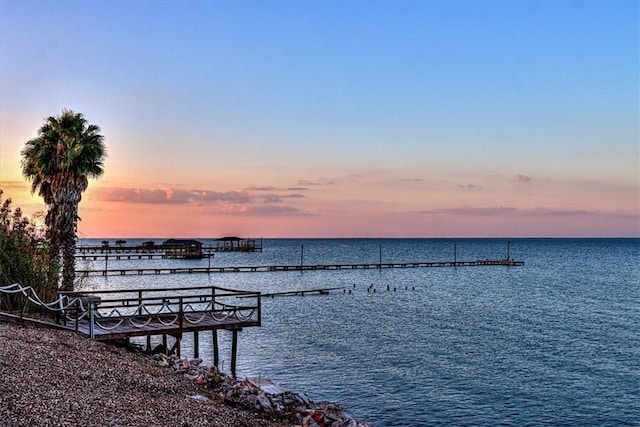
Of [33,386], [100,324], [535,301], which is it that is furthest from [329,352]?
[535,301]

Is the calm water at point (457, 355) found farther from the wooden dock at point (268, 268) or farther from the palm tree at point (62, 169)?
the wooden dock at point (268, 268)

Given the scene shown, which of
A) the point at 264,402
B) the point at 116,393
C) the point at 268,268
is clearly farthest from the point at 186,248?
the point at 116,393

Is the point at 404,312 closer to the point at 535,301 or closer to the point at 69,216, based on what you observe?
the point at 535,301

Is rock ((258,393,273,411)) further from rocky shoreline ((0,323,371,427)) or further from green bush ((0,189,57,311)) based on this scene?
green bush ((0,189,57,311))

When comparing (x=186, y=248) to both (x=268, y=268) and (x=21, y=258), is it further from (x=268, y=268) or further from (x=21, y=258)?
(x=21, y=258)

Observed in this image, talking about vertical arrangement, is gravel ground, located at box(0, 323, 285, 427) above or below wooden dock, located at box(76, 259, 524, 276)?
above

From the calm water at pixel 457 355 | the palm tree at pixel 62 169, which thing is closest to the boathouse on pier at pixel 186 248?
the calm water at pixel 457 355

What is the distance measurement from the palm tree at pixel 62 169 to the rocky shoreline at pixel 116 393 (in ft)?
38.8

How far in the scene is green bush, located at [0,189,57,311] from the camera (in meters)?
20.6

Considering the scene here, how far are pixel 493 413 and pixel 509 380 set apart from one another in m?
5.15

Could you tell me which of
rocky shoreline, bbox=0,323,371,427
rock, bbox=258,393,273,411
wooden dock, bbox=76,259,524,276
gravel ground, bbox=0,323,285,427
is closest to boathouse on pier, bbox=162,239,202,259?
wooden dock, bbox=76,259,524,276

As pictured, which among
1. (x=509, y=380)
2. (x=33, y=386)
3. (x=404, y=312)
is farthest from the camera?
(x=404, y=312)

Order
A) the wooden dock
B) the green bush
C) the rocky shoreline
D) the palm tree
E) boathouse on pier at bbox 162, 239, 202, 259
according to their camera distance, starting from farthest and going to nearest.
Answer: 1. boathouse on pier at bbox 162, 239, 202, 259
2. the wooden dock
3. the palm tree
4. the green bush
5. the rocky shoreline

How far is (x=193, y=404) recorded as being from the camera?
12539 millimetres
